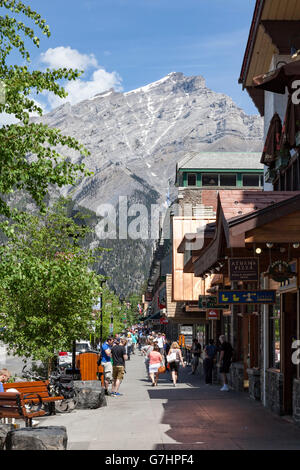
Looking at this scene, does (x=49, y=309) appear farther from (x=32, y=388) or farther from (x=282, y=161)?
(x=282, y=161)

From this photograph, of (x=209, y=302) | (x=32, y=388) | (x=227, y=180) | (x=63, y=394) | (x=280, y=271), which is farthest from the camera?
(x=227, y=180)

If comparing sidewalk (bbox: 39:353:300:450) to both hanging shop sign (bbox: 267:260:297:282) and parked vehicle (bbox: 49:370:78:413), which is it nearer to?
parked vehicle (bbox: 49:370:78:413)

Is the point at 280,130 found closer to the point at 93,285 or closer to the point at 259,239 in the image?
the point at 93,285

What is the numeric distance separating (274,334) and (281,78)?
8118 millimetres

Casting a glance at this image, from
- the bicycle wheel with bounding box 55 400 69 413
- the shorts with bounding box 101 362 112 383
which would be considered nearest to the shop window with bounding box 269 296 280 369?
the bicycle wheel with bounding box 55 400 69 413

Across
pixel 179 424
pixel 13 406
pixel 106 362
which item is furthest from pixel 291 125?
pixel 106 362

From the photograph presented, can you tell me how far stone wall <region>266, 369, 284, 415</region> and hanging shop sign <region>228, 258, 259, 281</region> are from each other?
3226mm

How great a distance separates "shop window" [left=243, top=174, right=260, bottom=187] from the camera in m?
73.2

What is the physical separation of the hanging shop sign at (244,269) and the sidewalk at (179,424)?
9.85 feet

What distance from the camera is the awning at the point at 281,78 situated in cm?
1295

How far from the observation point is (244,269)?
15.8m

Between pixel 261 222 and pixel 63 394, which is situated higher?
pixel 261 222

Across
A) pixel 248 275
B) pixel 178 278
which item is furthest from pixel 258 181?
pixel 248 275
